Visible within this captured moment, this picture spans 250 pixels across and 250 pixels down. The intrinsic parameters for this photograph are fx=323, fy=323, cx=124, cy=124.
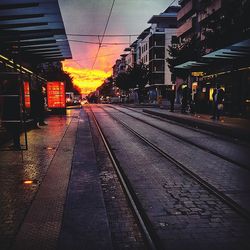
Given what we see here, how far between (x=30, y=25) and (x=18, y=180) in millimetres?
5385

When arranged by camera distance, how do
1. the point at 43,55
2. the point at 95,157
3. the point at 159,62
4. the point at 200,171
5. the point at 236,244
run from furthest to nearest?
the point at 159,62 → the point at 43,55 → the point at 95,157 → the point at 200,171 → the point at 236,244

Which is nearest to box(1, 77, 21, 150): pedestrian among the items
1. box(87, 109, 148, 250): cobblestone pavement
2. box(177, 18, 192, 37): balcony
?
box(87, 109, 148, 250): cobblestone pavement

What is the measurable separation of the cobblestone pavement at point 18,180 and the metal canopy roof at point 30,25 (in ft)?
9.98

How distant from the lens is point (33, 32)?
10.5 meters

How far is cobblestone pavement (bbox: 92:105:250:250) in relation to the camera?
372 cm

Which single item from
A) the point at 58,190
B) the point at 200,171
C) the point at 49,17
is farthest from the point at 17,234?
the point at 49,17

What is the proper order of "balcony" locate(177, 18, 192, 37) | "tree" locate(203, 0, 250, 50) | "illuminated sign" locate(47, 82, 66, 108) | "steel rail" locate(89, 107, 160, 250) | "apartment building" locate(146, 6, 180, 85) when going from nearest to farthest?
"steel rail" locate(89, 107, 160, 250)
"tree" locate(203, 0, 250, 50)
"illuminated sign" locate(47, 82, 66, 108)
"balcony" locate(177, 18, 192, 37)
"apartment building" locate(146, 6, 180, 85)

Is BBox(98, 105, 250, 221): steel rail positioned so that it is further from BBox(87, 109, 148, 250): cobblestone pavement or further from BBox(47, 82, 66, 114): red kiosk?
BBox(47, 82, 66, 114): red kiosk

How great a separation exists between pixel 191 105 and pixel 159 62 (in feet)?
161

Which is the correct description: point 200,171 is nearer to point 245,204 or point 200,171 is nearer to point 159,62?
point 245,204

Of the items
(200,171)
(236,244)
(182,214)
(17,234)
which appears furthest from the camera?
(200,171)

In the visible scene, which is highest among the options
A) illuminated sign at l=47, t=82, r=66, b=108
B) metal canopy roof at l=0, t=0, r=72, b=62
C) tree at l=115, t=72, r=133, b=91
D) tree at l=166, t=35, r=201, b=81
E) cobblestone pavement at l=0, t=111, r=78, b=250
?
tree at l=166, t=35, r=201, b=81

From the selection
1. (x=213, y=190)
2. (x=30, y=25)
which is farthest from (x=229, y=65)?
(x=213, y=190)

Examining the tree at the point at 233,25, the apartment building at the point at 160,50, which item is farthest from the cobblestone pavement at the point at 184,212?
the apartment building at the point at 160,50
